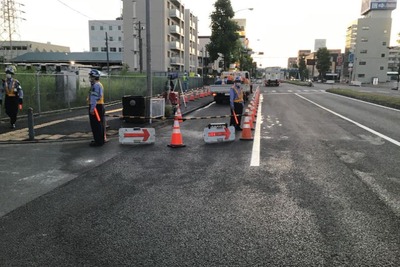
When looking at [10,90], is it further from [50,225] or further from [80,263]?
[80,263]

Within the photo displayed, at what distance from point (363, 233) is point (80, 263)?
3.13 meters

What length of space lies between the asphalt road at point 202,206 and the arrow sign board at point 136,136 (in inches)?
19.9

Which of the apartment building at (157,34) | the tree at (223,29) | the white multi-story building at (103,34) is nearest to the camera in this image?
the tree at (223,29)

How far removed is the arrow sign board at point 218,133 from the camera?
9938mm

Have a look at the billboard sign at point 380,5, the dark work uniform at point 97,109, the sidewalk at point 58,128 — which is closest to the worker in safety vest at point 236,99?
the sidewalk at point 58,128

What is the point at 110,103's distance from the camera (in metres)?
21.7

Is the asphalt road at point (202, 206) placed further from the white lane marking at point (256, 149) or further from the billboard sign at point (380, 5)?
the billboard sign at point (380, 5)

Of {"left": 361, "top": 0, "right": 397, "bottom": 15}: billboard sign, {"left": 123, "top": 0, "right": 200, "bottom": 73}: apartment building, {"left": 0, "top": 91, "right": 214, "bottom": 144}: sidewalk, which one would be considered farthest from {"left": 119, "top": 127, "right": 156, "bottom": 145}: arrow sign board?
{"left": 361, "top": 0, "right": 397, "bottom": 15}: billboard sign

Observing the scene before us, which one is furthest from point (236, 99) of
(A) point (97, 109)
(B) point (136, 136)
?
(A) point (97, 109)

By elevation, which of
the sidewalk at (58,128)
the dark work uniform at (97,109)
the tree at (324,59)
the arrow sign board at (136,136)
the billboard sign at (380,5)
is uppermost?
the billboard sign at (380,5)

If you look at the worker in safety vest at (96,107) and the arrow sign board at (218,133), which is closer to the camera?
the worker in safety vest at (96,107)

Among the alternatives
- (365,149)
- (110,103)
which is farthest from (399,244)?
(110,103)

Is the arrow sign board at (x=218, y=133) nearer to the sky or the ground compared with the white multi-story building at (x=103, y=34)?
nearer to the ground

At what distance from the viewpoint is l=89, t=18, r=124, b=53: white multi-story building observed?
114688mm
